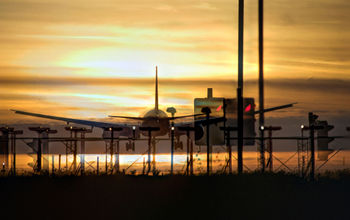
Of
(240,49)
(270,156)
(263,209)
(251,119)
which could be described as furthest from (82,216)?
(270,156)

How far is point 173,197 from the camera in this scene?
28203mm

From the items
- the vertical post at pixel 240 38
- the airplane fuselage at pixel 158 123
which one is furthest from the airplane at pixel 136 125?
the vertical post at pixel 240 38

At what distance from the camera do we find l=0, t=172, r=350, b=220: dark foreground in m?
24.2

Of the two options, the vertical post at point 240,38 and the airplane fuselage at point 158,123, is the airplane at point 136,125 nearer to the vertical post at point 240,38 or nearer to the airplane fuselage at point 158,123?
the airplane fuselage at point 158,123

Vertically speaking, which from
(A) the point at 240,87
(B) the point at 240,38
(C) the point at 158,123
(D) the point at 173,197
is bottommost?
(D) the point at 173,197

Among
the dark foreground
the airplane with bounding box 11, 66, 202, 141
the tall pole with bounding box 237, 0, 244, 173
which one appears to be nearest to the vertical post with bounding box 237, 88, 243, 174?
the tall pole with bounding box 237, 0, 244, 173

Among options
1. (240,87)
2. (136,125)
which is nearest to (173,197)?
(240,87)

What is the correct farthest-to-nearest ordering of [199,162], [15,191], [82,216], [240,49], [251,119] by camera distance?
[199,162]
[251,119]
[240,49]
[15,191]
[82,216]

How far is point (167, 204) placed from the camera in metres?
26.4

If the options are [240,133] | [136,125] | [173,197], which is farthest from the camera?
[136,125]

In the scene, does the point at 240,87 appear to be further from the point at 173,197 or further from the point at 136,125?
the point at 136,125

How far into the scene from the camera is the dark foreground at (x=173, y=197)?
2420 cm

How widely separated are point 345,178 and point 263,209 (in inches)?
575

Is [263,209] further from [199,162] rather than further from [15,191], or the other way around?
[199,162]
